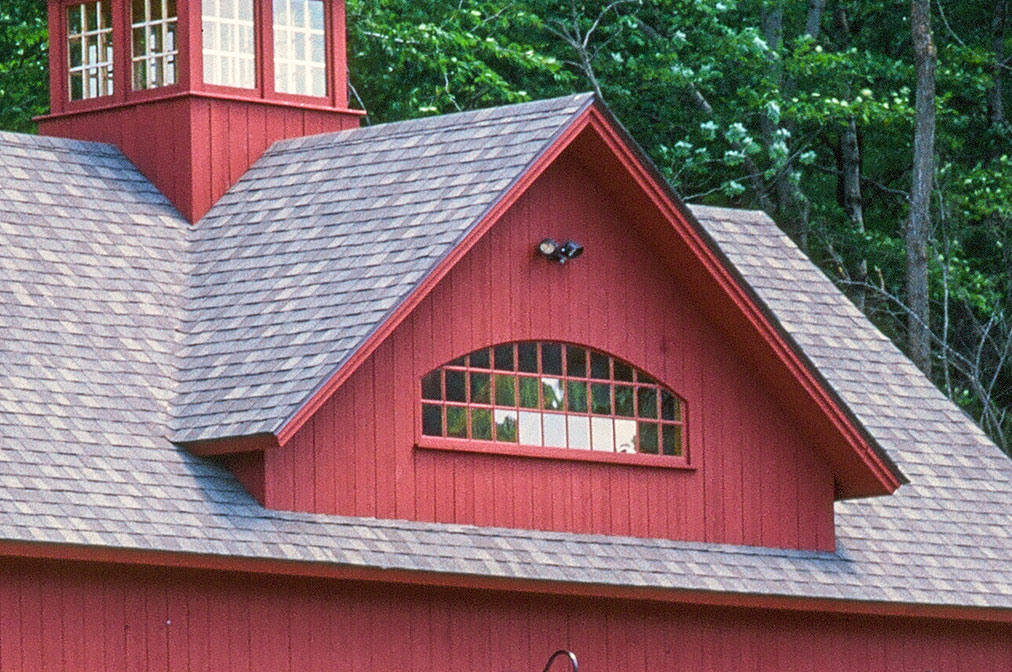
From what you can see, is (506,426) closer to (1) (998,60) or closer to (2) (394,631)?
(2) (394,631)

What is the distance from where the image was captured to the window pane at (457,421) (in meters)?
25.3

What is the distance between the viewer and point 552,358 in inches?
1026

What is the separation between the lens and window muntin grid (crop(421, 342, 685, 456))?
2536 cm

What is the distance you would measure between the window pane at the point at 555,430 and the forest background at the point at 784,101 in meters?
12.0

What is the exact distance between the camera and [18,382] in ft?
77.7

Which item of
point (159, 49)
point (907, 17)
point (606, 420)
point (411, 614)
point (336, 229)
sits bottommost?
point (411, 614)

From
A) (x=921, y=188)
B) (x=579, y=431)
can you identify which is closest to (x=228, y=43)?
(x=579, y=431)

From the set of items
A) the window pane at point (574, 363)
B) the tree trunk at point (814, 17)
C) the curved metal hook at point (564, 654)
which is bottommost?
the curved metal hook at point (564, 654)

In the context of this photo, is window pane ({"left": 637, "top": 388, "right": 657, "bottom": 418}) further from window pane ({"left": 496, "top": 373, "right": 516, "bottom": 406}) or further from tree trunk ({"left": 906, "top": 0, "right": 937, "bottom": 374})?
tree trunk ({"left": 906, "top": 0, "right": 937, "bottom": 374})

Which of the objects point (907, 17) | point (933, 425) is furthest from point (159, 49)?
point (907, 17)

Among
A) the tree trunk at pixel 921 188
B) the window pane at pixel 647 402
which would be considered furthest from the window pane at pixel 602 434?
the tree trunk at pixel 921 188

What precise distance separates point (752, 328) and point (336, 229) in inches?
145

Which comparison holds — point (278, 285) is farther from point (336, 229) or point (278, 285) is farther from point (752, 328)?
point (752, 328)

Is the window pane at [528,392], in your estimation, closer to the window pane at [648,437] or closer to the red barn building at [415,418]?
the red barn building at [415,418]
